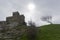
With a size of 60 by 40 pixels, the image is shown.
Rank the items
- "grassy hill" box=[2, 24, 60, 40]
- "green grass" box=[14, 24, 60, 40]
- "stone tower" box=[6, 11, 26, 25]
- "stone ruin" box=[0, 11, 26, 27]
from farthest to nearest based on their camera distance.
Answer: "stone tower" box=[6, 11, 26, 25], "stone ruin" box=[0, 11, 26, 27], "grassy hill" box=[2, 24, 60, 40], "green grass" box=[14, 24, 60, 40]

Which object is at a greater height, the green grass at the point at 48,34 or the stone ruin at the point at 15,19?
the stone ruin at the point at 15,19

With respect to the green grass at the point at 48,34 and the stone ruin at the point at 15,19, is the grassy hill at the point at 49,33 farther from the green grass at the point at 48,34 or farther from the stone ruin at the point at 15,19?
the stone ruin at the point at 15,19

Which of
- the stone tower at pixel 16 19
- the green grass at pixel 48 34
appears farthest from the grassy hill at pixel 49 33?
the stone tower at pixel 16 19

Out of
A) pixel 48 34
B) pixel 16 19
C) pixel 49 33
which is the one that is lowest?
pixel 48 34

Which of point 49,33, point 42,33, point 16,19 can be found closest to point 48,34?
point 49,33

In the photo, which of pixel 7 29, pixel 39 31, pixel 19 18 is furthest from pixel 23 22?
pixel 39 31

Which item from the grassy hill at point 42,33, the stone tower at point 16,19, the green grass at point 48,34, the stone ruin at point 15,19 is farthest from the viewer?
the stone tower at point 16,19

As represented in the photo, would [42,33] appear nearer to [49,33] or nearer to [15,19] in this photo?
[49,33]

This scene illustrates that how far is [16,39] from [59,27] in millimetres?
18044

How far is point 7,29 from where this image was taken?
6844cm

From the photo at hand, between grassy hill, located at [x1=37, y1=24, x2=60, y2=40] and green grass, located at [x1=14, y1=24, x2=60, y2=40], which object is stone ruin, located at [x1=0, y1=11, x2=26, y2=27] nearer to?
green grass, located at [x1=14, y1=24, x2=60, y2=40]

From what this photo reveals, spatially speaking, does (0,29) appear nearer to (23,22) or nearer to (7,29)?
(7,29)

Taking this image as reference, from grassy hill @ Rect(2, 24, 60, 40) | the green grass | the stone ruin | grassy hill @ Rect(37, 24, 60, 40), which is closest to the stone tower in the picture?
the stone ruin

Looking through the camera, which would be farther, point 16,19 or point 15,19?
→ point 15,19
